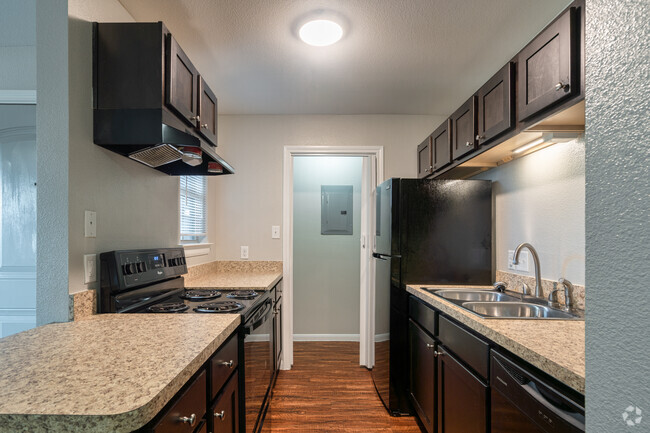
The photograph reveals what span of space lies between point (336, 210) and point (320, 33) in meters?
2.29

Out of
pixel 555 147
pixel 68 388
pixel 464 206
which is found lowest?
pixel 68 388

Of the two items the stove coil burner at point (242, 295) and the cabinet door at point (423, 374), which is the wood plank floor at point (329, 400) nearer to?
the cabinet door at point (423, 374)

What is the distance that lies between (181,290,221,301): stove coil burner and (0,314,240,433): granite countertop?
1.87ft

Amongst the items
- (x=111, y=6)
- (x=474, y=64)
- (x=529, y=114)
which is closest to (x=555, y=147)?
(x=529, y=114)

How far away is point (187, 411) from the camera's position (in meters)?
0.90

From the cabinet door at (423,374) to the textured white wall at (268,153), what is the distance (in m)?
1.48

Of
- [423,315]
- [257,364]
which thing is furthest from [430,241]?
[257,364]

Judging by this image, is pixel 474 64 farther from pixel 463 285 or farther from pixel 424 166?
pixel 463 285

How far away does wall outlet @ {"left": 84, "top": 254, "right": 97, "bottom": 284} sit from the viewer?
1.37 metres

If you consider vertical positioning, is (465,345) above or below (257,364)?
above

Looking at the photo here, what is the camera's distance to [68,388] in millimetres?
701

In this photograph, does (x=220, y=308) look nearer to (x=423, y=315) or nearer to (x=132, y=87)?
(x=132, y=87)

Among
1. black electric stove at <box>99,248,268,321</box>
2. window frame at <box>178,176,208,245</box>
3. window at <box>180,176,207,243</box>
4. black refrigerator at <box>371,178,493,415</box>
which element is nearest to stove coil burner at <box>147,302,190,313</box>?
black electric stove at <box>99,248,268,321</box>

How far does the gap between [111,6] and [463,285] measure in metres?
2.59
